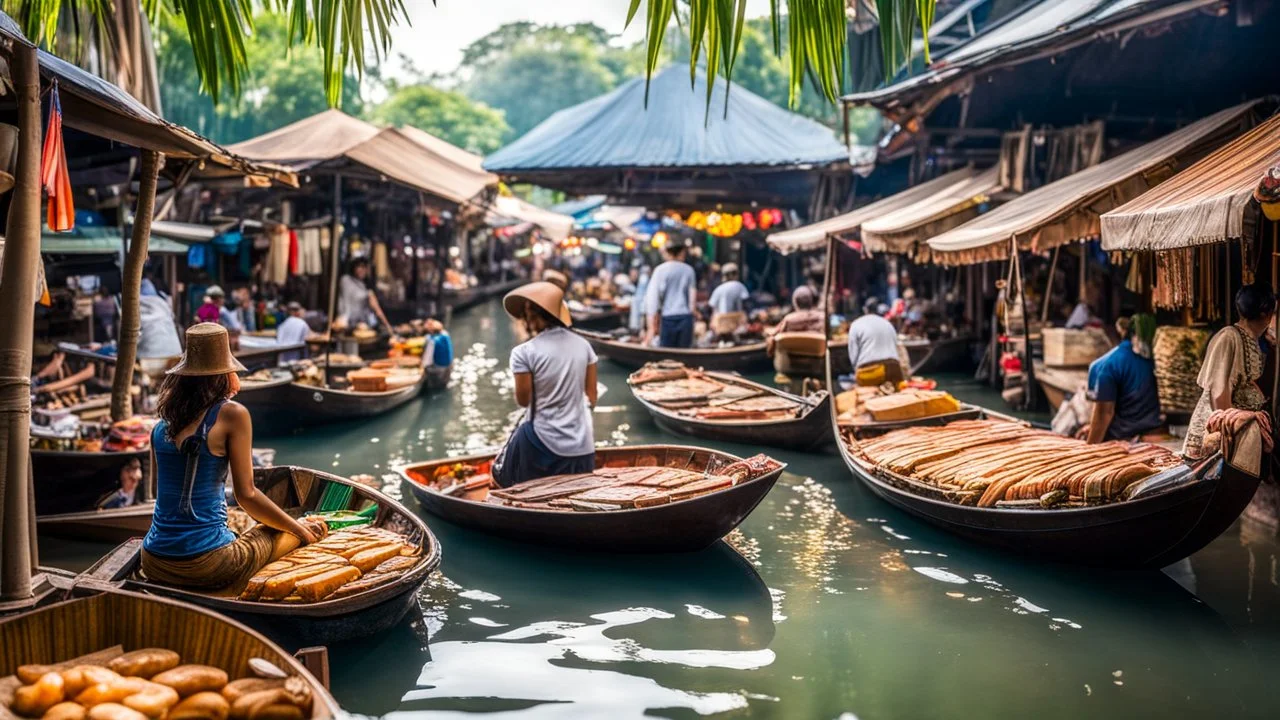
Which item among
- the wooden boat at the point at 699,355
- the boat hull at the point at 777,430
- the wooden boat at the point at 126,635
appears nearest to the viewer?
the wooden boat at the point at 126,635

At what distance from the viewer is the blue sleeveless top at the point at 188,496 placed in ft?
15.9

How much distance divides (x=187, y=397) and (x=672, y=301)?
457 inches

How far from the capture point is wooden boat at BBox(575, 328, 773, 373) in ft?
52.7

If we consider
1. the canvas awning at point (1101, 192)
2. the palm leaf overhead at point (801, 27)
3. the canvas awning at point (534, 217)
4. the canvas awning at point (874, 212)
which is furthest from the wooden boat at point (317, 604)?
the canvas awning at point (534, 217)

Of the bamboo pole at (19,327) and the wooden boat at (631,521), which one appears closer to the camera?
the bamboo pole at (19,327)

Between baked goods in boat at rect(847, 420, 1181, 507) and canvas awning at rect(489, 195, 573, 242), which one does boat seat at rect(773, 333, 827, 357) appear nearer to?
baked goods in boat at rect(847, 420, 1181, 507)

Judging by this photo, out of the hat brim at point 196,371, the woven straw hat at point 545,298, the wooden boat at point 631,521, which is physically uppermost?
the woven straw hat at point 545,298

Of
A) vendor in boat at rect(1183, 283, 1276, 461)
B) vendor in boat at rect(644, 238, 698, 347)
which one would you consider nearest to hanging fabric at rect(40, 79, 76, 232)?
vendor in boat at rect(1183, 283, 1276, 461)

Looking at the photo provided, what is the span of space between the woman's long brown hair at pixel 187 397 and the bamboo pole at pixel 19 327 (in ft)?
2.05

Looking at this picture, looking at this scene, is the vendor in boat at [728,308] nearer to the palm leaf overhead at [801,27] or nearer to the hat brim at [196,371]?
the hat brim at [196,371]

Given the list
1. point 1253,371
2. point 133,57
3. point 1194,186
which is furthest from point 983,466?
point 133,57

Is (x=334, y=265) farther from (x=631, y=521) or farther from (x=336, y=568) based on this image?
(x=336, y=568)

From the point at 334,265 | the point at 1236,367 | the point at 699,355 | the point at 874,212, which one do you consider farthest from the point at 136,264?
the point at 874,212

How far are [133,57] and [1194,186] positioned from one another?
8164 millimetres
